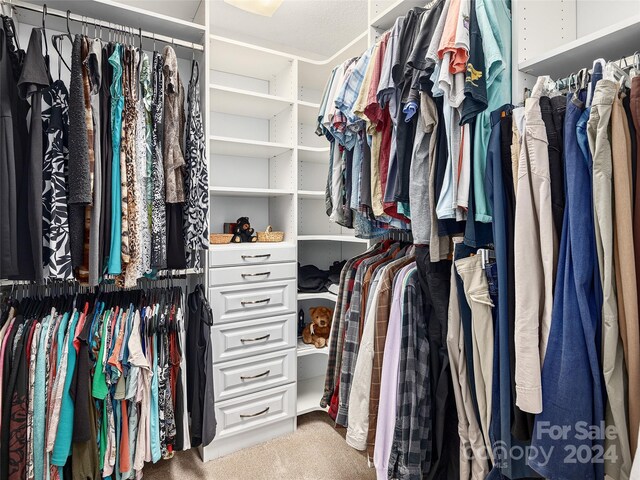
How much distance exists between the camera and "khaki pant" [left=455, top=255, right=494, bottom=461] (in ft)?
3.43

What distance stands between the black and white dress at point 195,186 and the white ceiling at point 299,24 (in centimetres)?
76

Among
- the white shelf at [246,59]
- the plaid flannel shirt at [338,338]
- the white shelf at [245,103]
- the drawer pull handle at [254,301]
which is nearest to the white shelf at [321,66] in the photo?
the white shelf at [246,59]

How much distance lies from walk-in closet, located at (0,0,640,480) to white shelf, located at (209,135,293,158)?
33mm

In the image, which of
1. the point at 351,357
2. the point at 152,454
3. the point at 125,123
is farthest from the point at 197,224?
the point at 152,454

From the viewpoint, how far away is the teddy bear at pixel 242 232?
2.21 meters

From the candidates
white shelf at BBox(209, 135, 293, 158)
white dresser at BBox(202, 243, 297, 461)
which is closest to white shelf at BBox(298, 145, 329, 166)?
white shelf at BBox(209, 135, 293, 158)

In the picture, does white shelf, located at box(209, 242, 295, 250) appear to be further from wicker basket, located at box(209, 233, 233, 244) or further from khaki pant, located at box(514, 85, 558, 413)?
khaki pant, located at box(514, 85, 558, 413)

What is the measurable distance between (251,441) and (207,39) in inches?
87.4

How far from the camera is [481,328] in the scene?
1.05 metres

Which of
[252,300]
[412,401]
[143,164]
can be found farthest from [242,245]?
[412,401]

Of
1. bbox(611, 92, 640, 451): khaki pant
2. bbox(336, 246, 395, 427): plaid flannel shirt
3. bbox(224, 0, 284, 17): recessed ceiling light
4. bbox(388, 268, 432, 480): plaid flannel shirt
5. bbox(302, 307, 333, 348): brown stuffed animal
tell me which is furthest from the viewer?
bbox(302, 307, 333, 348): brown stuffed animal

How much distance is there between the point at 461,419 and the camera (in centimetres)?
116

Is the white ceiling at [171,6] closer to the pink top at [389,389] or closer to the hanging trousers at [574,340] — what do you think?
the pink top at [389,389]

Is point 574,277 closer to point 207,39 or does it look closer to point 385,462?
point 385,462
